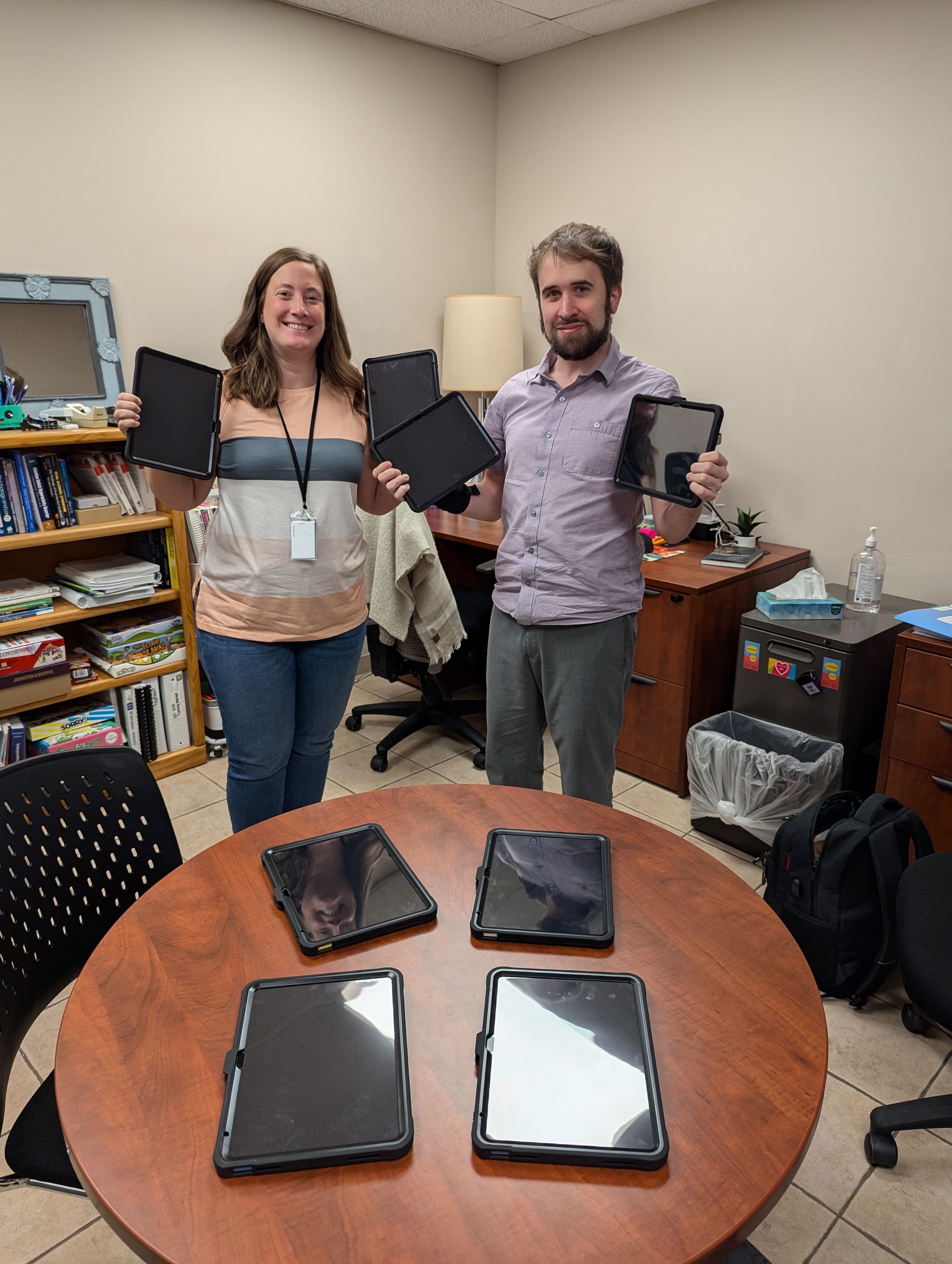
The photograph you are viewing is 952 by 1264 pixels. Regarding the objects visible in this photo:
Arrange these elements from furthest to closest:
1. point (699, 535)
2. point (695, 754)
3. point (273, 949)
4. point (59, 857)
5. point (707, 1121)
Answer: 1. point (699, 535)
2. point (695, 754)
3. point (59, 857)
4. point (273, 949)
5. point (707, 1121)

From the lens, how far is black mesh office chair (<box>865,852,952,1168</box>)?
1514 millimetres

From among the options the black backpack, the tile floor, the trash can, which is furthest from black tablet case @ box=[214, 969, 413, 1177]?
the trash can

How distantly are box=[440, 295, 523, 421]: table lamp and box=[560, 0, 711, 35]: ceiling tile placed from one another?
1.03 meters

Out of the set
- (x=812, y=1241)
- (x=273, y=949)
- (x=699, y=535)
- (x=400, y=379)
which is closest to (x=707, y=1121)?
(x=273, y=949)

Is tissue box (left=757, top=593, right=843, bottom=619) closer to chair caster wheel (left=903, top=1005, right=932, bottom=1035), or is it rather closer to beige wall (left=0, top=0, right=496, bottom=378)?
chair caster wheel (left=903, top=1005, right=932, bottom=1035)

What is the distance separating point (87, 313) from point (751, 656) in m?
2.50

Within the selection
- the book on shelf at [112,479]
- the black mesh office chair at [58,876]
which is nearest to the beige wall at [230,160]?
the book on shelf at [112,479]

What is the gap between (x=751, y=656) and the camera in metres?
2.68

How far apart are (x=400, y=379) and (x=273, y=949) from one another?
1190 millimetres

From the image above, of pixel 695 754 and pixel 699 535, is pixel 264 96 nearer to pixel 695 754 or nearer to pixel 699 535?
pixel 699 535

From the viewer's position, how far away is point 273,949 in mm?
1107

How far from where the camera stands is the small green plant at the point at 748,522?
3.14m

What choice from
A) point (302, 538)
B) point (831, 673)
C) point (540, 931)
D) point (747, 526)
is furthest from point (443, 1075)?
point (747, 526)

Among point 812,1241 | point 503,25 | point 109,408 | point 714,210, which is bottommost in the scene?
point 812,1241
